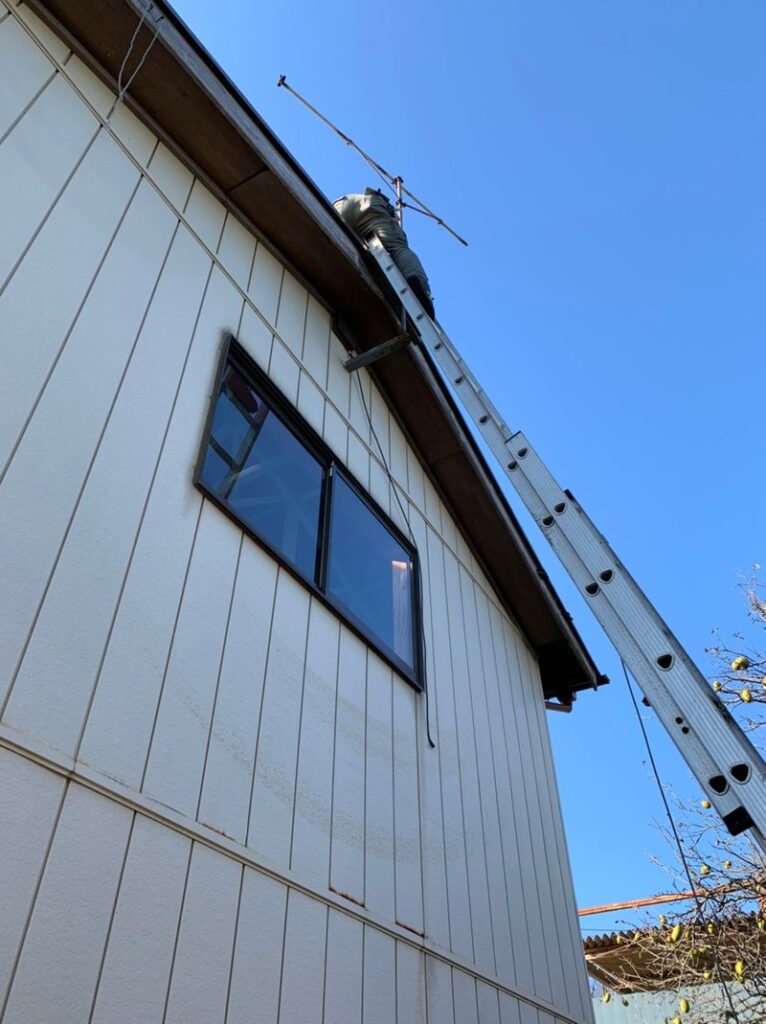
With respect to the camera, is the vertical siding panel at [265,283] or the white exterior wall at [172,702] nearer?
the white exterior wall at [172,702]

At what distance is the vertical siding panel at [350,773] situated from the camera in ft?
8.57

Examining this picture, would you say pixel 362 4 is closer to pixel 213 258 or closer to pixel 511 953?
pixel 213 258

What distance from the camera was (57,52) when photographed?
9.18 feet

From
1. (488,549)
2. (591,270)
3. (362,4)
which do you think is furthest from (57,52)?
(591,270)

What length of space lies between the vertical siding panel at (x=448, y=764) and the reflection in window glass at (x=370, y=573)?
28 cm

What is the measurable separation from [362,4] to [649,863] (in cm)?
974

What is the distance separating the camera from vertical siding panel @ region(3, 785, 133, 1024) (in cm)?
151

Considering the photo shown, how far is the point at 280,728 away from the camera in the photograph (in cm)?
256

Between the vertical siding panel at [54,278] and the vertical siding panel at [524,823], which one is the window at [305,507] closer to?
the vertical siding panel at [54,278]

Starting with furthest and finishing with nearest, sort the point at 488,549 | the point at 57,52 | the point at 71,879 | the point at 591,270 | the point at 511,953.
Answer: the point at 591,270, the point at 488,549, the point at 511,953, the point at 57,52, the point at 71,879

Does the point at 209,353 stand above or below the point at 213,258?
below

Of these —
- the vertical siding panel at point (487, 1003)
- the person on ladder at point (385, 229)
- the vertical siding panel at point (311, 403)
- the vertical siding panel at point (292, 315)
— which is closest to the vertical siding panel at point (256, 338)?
the vertical siding panel at point (292, 315)

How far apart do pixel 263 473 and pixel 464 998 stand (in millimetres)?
2357

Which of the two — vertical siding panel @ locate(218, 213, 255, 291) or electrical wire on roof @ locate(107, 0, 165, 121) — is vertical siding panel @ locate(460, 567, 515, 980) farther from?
electrical wire on roof @ locate(107, 0, 165, 121)
